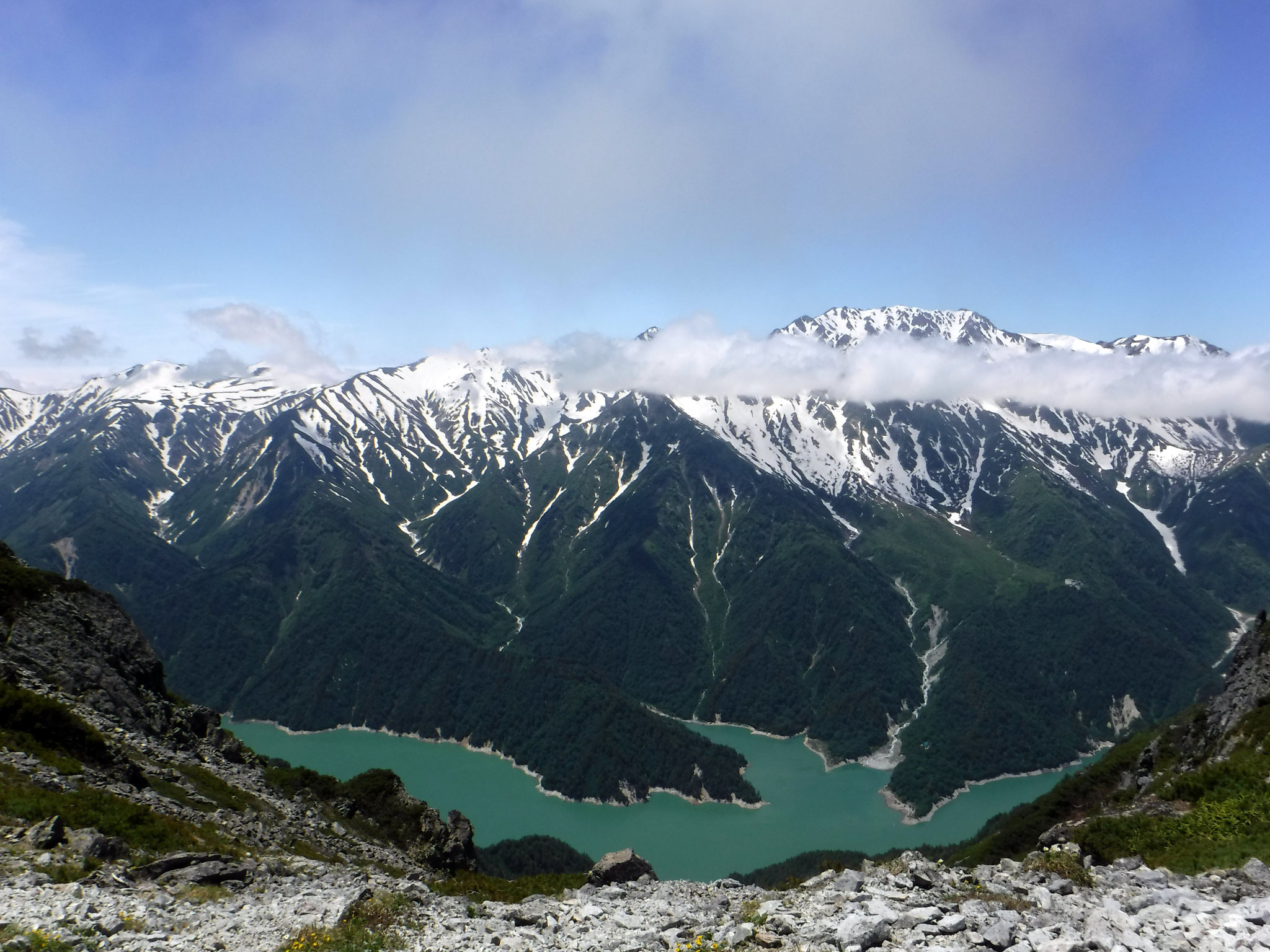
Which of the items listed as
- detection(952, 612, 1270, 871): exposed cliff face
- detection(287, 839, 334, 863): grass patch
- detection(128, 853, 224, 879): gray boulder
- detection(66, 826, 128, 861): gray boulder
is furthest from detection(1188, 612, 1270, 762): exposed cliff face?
detection(66, 826, 128, 861): gray boulder

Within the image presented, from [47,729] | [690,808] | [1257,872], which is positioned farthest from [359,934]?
[690,808]

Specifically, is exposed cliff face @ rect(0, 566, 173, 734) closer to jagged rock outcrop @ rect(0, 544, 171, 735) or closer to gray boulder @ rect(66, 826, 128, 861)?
jagged rock outcrop @ rect(0, 544, 171, 735)

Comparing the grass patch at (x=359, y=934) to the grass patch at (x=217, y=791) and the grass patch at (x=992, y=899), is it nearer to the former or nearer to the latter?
the grass patch at (x=992, y=899)

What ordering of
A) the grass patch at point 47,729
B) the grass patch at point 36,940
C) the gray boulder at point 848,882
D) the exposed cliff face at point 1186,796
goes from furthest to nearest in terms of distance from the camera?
the grass patch at point 47,729 → the exposed cliff face at point 1186,796 → the gray boulder at point 848,882 → the grass patch at point 36,940

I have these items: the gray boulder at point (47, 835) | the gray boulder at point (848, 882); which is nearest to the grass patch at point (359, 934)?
the gray boulder at point (47, 835)

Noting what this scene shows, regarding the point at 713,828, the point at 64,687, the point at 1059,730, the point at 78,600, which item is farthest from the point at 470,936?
the point at 1059,730

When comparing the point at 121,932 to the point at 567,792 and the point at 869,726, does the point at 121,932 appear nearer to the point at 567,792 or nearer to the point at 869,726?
the point at 567,792
